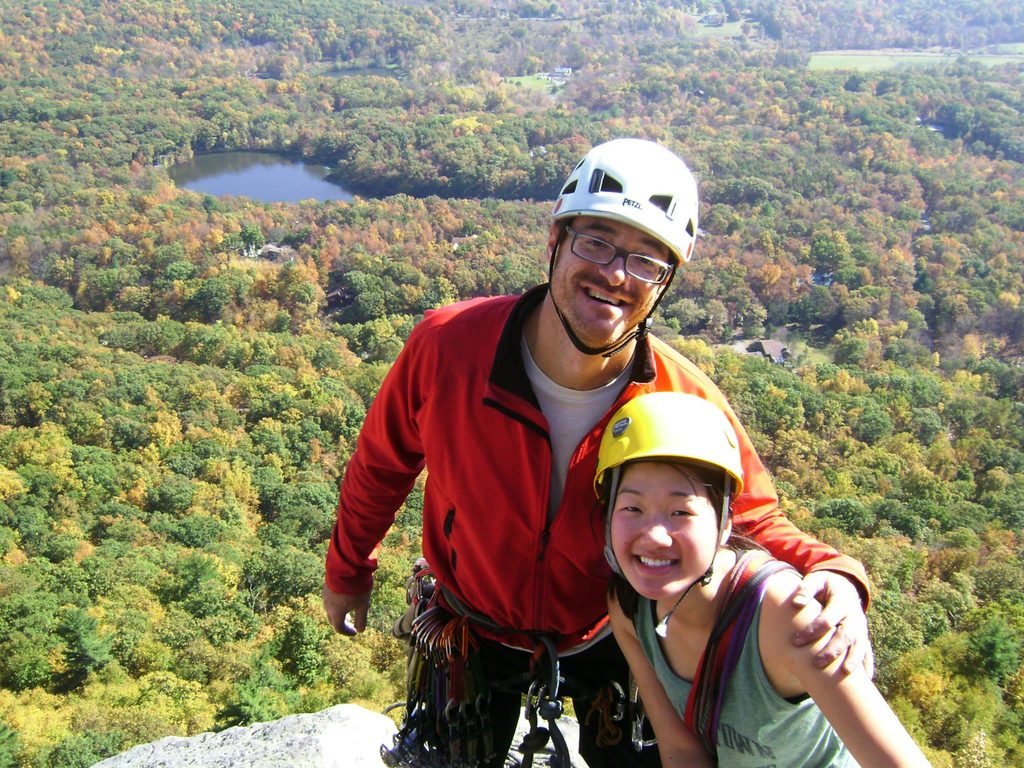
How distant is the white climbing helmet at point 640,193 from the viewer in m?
2.43

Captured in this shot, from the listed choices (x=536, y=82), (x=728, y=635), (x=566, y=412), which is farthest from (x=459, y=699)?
(x=536, y=82)

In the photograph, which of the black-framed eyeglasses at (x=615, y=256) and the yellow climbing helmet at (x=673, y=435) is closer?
the yellow climbing helmet at (x=673, y=435)

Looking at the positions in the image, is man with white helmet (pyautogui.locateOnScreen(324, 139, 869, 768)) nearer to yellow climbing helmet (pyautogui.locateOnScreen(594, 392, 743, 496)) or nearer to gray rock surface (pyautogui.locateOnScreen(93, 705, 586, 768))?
yellow climbing helmet (pyautogui.locateOnScreen(594, 392, 743, 496))

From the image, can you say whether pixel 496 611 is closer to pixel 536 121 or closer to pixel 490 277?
pixel 490 277

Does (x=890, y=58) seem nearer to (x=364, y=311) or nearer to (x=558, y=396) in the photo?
(x=364, y=311)

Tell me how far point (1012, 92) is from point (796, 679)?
4071 inches

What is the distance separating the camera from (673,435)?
211 cm

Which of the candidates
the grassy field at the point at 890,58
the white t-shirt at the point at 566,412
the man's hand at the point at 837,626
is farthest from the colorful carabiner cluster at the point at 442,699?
the grassy field at the point at 890,58

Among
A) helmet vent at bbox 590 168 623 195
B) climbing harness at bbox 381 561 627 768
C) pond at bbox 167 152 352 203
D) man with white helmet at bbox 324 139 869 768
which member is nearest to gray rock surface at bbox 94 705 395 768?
climbing harness at bbox 381 561 627 768

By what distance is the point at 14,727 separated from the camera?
12.3 meters

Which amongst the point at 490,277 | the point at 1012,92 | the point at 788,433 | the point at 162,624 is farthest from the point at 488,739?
the point at 1012,92

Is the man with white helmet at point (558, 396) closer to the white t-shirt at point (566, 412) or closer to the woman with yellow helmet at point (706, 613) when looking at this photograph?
the white t-shirt at point (566, 412)

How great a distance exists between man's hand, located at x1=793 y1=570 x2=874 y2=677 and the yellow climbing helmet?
358 mm

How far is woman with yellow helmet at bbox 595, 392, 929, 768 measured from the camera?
1.89m
